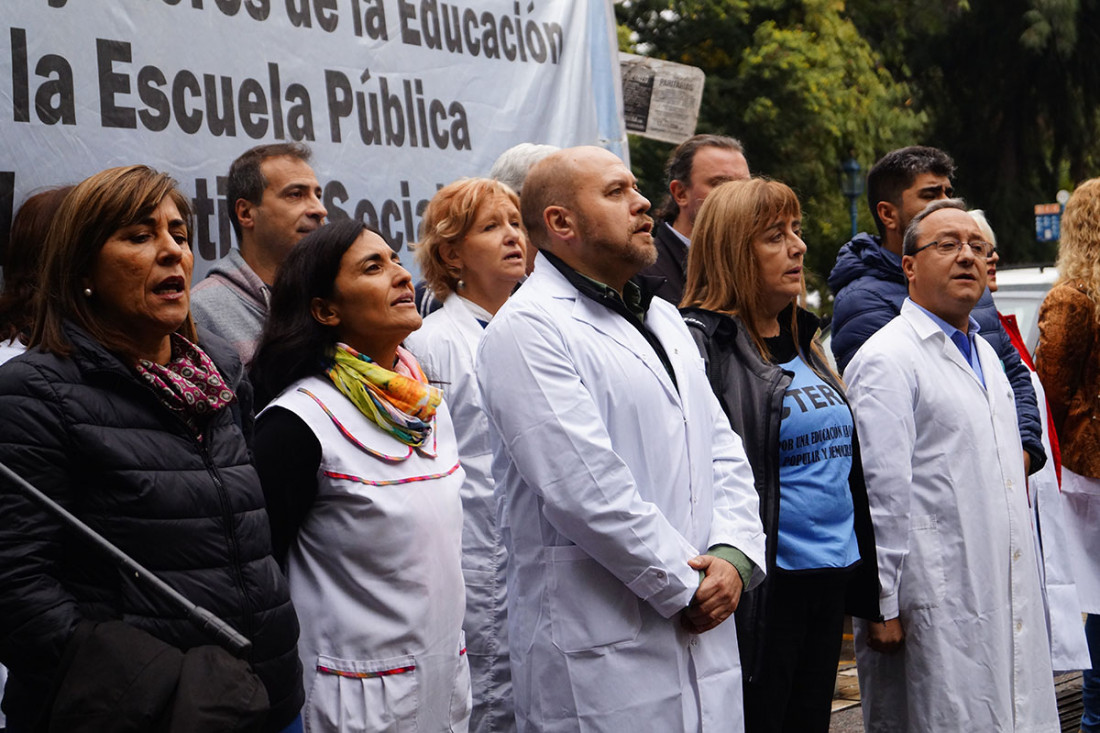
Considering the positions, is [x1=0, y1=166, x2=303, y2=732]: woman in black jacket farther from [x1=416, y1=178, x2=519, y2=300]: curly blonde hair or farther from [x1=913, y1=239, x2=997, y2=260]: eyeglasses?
[x1=913, y1=239, x2=997, y2=260]: eyeglasses

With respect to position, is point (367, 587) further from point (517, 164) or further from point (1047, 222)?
point (1047, 222)

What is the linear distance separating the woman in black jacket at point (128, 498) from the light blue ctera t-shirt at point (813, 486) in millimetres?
1618

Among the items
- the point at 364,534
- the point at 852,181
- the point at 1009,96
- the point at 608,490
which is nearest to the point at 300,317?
the point at 364,534

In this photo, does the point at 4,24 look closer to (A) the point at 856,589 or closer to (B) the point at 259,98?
(B) the point at 259,98

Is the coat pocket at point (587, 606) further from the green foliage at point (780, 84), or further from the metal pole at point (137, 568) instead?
the green foliage at point (780, 84)

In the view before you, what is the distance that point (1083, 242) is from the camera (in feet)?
19.6

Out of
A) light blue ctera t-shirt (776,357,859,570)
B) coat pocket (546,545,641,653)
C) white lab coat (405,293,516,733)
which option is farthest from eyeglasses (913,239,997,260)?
coat pocket (546,545,641,653)

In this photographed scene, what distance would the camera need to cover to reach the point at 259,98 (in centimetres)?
471

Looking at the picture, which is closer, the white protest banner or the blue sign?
the white protest banner

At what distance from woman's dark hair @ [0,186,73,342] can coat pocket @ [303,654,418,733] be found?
1.30 metres

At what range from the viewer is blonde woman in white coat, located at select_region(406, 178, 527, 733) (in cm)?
394

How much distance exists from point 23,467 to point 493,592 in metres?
1.72

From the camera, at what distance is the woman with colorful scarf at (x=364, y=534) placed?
10.1 feet

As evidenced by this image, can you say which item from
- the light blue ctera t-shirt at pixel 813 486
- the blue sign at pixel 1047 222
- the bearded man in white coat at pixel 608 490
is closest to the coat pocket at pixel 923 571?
the light blue ctera t-shirt at pixel 813 486
